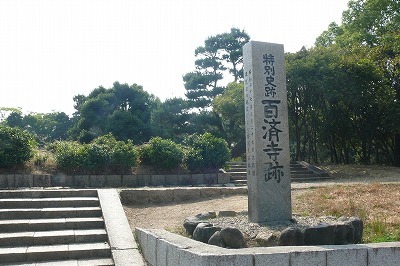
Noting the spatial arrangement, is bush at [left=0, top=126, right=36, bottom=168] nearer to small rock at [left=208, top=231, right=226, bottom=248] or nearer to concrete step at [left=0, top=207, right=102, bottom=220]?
concrete step at [left=0, top=207, right=102, bottom=220]

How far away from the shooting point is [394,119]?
712 inches

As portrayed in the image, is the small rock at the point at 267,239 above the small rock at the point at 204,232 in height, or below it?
below

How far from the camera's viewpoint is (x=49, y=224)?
6480 millimetres

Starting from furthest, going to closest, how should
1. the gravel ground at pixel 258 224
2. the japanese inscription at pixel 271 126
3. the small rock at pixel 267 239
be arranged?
the japanese inscription at pixel 271 126 < the gravel ground at pixel 258 224 < the small rock at pixel 267 239

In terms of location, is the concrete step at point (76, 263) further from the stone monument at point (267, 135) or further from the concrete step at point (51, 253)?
the stone monument at point (267, 135)

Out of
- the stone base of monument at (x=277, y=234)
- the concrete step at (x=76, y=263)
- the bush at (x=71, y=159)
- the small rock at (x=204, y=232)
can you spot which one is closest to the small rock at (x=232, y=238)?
the stone base of monument at (x=277, y=234)

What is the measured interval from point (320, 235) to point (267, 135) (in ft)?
7.53

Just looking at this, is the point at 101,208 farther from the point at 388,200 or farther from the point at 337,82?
the point at 337,82

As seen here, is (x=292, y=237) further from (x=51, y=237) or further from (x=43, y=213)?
(x=43, y=213)

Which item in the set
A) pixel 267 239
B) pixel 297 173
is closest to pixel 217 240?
pixel 267 239

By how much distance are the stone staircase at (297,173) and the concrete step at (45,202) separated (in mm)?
6854

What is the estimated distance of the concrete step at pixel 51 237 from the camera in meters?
5.95

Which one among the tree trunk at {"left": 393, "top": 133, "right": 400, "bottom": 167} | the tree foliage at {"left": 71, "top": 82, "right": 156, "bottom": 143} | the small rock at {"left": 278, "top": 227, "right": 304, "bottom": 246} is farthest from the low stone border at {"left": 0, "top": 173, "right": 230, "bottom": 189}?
the tree foliage at {"left": 71, "top": 82, "right": 156, "bottom": 143}

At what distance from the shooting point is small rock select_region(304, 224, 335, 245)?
4617 millimetres
